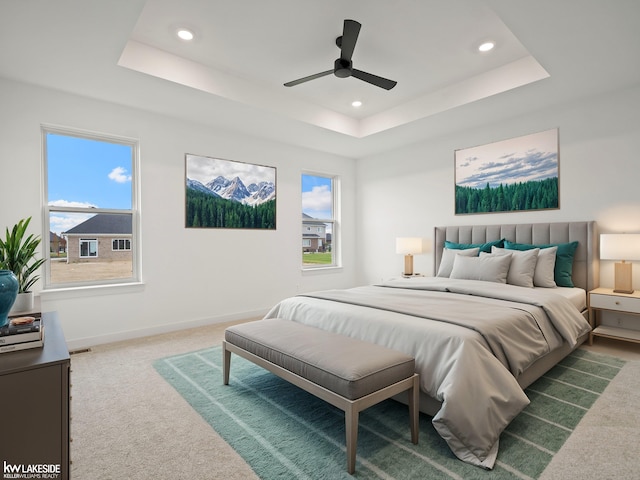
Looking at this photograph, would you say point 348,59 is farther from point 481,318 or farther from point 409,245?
point 409,245

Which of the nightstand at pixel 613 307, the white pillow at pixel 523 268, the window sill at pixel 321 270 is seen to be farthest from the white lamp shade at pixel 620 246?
the window sill at pixel 321 270

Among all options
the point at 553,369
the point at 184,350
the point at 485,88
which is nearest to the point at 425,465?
the point at 553,369

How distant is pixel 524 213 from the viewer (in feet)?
14.3

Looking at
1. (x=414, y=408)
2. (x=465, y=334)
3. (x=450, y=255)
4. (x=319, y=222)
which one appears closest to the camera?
(x=414, y=408)

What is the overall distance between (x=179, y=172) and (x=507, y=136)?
158 inches

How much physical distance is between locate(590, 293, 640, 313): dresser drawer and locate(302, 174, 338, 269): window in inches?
143

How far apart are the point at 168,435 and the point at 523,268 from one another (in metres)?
3.47

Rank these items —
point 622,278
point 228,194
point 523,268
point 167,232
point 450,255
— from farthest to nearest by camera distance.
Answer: point 228,194 → point 450,255 → point 167,232 → point 523,268 → point 622,278

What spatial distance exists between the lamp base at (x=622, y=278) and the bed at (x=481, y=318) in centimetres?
19

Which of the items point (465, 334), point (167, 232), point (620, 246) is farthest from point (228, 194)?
point (620, 246)

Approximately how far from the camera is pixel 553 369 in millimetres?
2979

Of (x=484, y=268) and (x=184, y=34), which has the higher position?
(x=184, y=34)

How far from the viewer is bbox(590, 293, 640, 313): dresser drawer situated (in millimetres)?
3289

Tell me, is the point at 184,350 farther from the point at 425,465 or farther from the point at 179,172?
the point at 425,465
